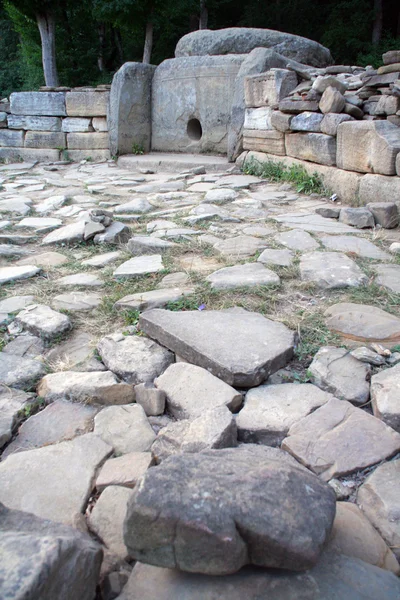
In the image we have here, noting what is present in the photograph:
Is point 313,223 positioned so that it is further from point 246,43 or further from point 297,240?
point 246,43

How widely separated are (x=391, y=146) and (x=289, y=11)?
15.2 meters

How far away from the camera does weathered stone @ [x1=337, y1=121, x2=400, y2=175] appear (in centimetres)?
398

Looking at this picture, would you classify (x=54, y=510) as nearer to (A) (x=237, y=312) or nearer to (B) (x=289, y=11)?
(A) (x=237, y=312)

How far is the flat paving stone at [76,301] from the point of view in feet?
7.97

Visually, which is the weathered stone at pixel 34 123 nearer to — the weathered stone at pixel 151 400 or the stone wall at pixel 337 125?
the stone wall at pixel 337 125

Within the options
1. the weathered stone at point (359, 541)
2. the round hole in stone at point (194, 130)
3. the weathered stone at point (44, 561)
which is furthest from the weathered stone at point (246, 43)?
the weathered stone at point (44, 561)

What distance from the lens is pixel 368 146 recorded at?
4211 millimetres

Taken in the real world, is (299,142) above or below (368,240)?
above

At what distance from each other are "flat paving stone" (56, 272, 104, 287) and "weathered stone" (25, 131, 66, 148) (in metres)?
6.70

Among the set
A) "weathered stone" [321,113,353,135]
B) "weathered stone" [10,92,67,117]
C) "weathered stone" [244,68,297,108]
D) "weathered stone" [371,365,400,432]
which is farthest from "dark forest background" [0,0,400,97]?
"weathered stone" [371,365,400,432]

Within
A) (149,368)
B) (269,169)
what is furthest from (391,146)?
(149,368)

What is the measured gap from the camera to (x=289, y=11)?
16234 mm

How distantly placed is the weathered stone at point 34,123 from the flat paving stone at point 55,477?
27.5 feet

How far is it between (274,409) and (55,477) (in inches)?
29.4
